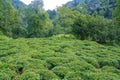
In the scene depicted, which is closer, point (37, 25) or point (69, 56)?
point (69, 56)

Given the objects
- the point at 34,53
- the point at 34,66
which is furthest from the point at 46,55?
the point at 34,66

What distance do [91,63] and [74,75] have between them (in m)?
4.37

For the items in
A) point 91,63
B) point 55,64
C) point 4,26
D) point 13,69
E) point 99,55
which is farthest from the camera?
point 4,26

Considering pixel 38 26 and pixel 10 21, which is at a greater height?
pixel 10 21

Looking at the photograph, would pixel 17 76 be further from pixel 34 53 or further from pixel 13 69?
pixel 34 53

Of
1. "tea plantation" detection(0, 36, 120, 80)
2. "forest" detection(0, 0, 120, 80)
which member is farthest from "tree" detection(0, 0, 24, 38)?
"tea plantation" detection(0, 36, 120, 80)

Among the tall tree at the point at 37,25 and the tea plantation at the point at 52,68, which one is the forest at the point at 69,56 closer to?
the tea plantation at the point at 52,68

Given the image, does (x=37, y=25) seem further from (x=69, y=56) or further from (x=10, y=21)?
(x=69, y=56)

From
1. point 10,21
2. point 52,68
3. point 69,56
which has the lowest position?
point 52,68

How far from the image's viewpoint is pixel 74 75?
14.2 metres

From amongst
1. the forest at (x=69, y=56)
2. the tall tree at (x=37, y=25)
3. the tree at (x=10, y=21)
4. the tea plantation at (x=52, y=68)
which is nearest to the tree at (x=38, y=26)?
the tall tree at (x=37, y=25)

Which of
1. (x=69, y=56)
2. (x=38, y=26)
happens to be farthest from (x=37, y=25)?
(x=69, y=56)

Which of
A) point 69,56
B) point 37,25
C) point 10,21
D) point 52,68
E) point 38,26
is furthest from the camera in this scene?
point 38,26

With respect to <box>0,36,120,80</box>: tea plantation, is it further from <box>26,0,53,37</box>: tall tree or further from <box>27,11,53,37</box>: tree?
<box>26,0,53,37</box>: tall tree
